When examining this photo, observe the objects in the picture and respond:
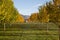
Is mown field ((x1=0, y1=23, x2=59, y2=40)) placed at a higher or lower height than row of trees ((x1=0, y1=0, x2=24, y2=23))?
lower

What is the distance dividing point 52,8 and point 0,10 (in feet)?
36.4

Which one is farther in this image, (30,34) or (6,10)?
(6,10)

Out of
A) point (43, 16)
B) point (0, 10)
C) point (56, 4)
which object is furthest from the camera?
point (43, 16)

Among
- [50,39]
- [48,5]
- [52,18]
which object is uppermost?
[48,5]

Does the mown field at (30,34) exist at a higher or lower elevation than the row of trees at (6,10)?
lower

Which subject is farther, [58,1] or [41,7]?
[41,7]

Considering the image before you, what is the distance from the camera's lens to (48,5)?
16.3 m

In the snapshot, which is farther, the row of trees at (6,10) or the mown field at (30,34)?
the row of trees at (6,10)

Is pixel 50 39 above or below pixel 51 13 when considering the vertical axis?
below

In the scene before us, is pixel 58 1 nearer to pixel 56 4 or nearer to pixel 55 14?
pixel 56 4

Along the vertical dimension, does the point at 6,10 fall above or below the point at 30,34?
above

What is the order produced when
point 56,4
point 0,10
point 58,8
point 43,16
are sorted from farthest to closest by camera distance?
point 43,16 → point 0,10 → point 56,4 → point 58,8

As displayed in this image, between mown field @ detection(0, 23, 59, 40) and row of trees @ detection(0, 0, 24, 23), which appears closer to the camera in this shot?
mown field @ detection(0, 23, 59, 40)

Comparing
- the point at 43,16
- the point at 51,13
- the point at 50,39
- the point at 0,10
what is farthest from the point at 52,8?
the point at 43,16
